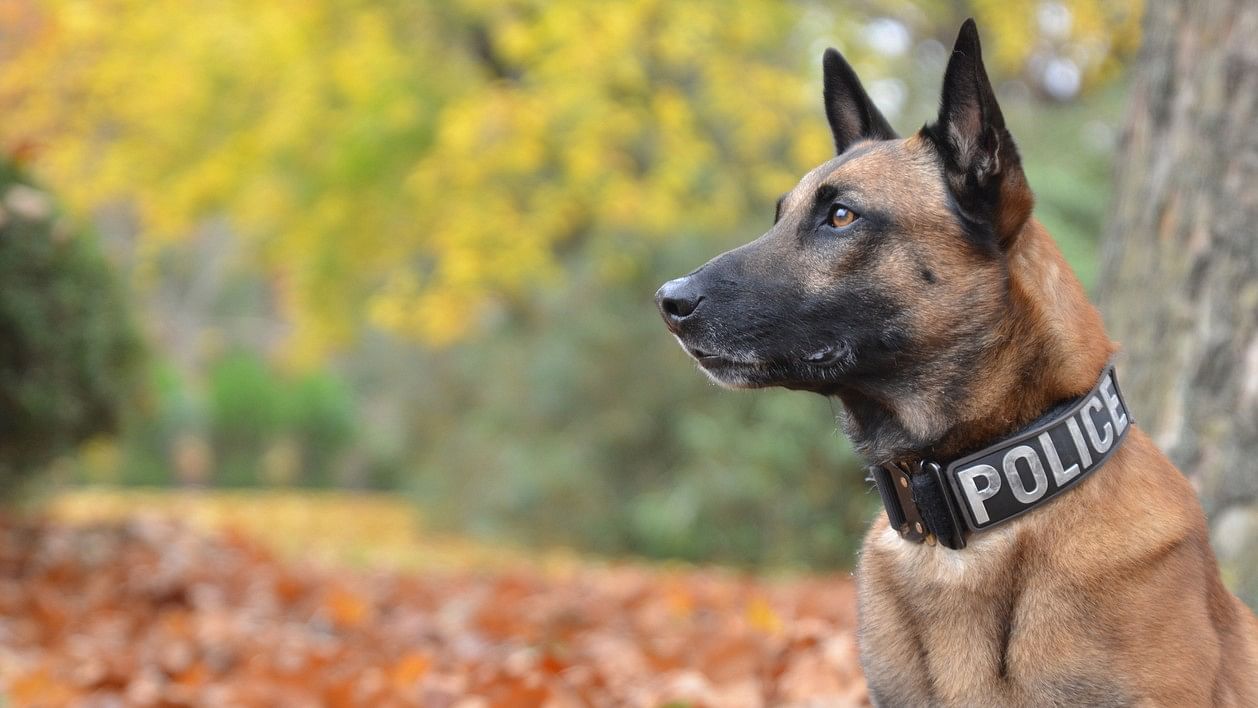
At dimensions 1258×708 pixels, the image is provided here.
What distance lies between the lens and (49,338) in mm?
7273

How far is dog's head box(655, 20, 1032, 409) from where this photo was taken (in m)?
2.39

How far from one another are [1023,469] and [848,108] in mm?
Result: 1086

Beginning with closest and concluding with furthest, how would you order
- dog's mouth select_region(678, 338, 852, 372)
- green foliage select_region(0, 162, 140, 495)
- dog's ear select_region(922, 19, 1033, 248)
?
dog's ear select_region(922, 19, 1033, 248) < dog's mouth select_region(678, 338, 852, 372) < green foliage select_region(0, 162, 140, 495)

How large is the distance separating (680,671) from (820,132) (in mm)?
8364

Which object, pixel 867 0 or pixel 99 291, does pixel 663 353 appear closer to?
pixel 867 0

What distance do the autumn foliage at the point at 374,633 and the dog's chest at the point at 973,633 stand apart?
87 cm

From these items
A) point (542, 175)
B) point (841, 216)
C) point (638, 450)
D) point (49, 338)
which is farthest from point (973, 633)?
point (542, 175)

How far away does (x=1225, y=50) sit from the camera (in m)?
3.77

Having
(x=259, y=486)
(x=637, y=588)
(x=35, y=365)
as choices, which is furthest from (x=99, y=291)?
(x=259, y=486)

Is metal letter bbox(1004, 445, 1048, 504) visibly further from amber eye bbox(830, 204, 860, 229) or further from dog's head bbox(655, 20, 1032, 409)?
amber eye bbox(830, 204, 860, 229)

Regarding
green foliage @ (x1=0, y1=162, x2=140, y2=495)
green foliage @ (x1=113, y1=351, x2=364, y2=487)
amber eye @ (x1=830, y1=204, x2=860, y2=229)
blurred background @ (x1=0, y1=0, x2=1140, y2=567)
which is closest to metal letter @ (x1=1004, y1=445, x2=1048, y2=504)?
amber eye @ (x1=830, y1=204, x2=860, y2=229)

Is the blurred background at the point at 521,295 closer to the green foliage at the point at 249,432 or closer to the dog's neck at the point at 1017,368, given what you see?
the green foliage at the point at 249,432

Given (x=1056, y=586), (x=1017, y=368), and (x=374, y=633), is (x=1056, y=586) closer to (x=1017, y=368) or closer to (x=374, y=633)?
(x=1017, y=368)

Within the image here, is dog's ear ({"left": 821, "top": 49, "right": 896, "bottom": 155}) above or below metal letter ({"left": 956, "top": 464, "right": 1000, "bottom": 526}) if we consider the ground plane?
above
